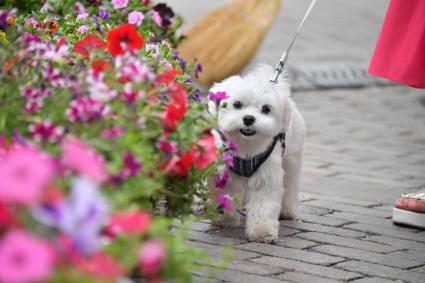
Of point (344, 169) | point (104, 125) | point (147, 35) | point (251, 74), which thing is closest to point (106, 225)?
point (104, 125)

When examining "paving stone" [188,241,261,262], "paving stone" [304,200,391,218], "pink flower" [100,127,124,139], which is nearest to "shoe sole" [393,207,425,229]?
"paving stone" [304,200,391,218]

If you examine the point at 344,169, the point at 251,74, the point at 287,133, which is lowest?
the point at 344,169

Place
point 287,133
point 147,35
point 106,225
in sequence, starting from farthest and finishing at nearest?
point 147,35 < point 287,133 < point 106,225

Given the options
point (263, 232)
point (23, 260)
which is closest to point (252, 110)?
point (263, 232)

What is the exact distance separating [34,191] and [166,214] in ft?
5.16

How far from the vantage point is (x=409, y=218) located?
4297 mm

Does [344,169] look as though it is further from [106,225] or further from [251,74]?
[106,225]

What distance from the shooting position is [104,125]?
2.41m

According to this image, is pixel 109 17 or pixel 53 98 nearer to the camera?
pixel 53 98

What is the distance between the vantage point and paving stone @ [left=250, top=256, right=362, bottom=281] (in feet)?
11.1

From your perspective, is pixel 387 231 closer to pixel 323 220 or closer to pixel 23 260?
pixel 323 220

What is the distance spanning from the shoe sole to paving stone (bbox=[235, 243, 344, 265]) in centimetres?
79

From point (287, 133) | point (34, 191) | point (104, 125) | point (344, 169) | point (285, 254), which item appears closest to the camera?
point (34, 191)

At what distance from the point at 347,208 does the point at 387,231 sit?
16.7 inches
